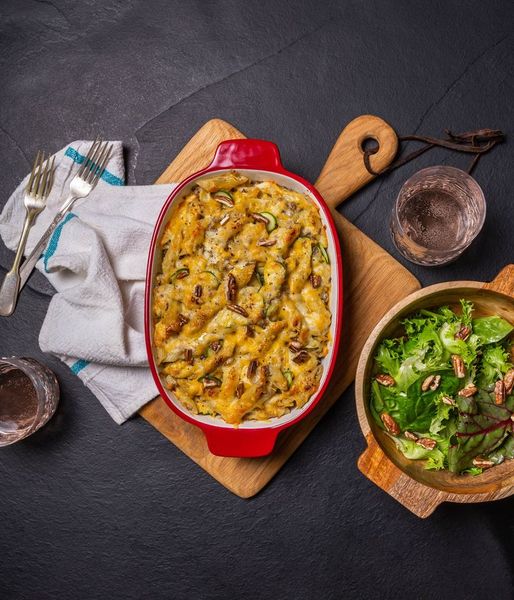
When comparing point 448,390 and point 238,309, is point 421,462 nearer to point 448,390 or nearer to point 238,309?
point 448,390

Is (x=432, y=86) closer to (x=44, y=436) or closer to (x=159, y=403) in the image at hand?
(x=159, y=403)

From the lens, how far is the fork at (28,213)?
311cm

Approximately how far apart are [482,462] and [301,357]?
3.41ft

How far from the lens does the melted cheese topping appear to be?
2676mm

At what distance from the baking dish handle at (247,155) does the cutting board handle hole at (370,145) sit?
596 millimetres

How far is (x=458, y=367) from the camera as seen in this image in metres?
2.71

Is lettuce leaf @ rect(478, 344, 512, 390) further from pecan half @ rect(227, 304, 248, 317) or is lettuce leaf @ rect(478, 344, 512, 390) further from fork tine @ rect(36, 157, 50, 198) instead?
fork tine @ rect(36, 157, 50, 198)

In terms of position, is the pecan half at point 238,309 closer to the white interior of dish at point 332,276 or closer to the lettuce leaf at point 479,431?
the white interior of dish at point 332,276

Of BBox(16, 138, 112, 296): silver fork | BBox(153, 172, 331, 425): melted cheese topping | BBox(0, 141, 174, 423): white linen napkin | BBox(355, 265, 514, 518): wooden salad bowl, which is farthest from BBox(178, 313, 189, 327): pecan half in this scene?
BBox(16, 138, 112, 296): silver fork

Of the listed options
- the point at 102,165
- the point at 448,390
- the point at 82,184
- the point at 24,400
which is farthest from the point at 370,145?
the point at 24,400

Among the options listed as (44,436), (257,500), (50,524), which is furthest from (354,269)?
(50,524)

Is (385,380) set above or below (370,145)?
below

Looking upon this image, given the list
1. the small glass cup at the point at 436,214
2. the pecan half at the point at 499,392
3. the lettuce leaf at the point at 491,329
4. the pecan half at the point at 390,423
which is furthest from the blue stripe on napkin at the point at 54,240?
the pecan half at the point at 499,392

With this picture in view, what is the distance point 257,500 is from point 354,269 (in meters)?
1.37
